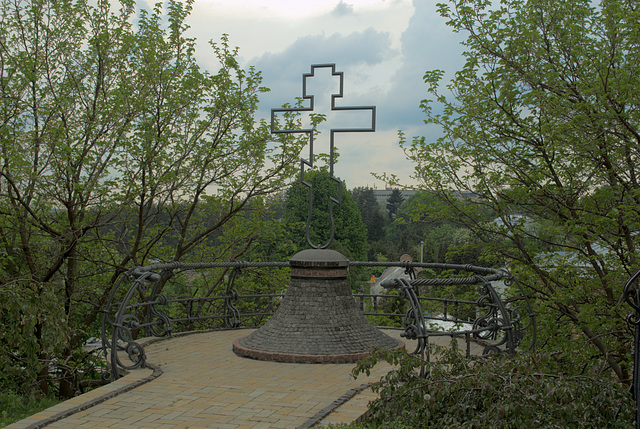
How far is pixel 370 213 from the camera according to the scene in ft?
265

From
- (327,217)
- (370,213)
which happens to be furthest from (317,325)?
(370,213)

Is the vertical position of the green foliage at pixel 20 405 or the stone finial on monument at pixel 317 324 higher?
the stone finial on monument at pixel 317 324

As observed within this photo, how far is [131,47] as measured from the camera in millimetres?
11188

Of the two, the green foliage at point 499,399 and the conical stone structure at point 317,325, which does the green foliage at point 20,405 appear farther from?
the green foliage at point 499,399

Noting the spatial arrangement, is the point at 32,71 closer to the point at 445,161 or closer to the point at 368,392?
the point at 445,161

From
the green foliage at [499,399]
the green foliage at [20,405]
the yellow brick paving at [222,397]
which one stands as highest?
the green foliage at [499,399]

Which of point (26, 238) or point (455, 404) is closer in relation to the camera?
point (455, 404)

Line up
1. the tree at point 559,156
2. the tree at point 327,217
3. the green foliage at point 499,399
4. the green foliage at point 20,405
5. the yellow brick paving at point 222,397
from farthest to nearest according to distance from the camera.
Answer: the tree at point 327,217 < the green foliage at point 20,405 < the tree at point 559,156 < the yellow brick paving at point 222,397 < the green foliage at point 499,399

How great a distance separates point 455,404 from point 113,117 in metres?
8.29

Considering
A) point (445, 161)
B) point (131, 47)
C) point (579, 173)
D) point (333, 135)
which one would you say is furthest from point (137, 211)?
point (579, 173)

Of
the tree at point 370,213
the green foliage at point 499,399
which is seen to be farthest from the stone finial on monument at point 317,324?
the tree at point 370,213

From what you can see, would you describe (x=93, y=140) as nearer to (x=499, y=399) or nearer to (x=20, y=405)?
(x=20, y=405)

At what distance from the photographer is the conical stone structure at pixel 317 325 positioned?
748 centimetres

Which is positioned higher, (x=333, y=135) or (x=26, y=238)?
(x=333, y=135)
